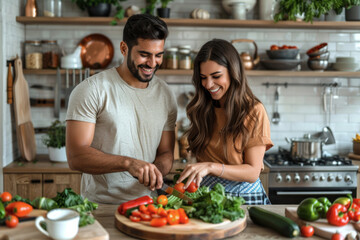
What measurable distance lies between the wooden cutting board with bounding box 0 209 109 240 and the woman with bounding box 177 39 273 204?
0.86 metres

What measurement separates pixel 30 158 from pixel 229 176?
96.5 inches

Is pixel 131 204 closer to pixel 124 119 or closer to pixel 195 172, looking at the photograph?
pixel 195 172

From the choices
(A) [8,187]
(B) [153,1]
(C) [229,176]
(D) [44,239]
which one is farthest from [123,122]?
(B) [153,1]

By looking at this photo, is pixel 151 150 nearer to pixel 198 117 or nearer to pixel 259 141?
pixel 198 117

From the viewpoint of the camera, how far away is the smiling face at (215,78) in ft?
8.64

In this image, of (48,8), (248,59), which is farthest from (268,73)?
(48,8)

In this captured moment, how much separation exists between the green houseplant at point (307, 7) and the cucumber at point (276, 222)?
2724 millimetres

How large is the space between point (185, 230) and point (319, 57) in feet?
10.5

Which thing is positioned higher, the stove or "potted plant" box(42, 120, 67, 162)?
"potted plant" box(42, 120, 67, 162)

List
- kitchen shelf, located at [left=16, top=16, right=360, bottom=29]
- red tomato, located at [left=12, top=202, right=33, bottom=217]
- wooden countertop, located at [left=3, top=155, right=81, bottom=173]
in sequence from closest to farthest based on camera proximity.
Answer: red tomato, located at [left=12, top=202, right=33, bottom=217] < wooden countertop, located at [left=3, top=155, right=81, bottom=173] < kitchen shelf, located at [left=16, top=16, right=360, bottom=29]

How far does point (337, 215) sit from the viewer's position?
2.02 meters

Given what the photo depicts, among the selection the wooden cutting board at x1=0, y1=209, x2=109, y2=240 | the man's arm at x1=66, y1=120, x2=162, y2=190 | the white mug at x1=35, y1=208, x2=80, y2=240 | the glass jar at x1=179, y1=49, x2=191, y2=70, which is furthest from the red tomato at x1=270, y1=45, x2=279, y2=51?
the white mug at x1=35, y1=208, x2=80, y2=240

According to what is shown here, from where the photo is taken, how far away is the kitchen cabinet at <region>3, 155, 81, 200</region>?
4055 millimetres

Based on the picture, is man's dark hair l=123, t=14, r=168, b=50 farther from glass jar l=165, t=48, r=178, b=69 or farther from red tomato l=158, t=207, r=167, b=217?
glass jar l=165, t=48, r=178, b=69
